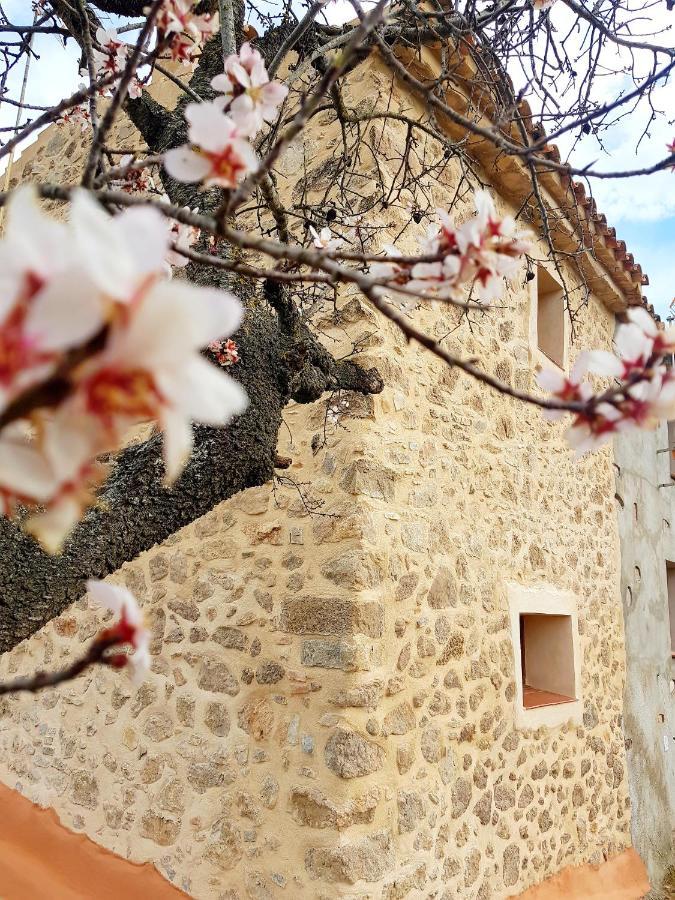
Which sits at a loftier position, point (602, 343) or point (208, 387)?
point (602, 343)

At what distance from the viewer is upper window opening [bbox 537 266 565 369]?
4.55 m

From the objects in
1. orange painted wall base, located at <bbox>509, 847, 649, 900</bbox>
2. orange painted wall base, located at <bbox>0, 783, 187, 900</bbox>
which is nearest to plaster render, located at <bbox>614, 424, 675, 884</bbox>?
orange painted wall base, located at <bbox>509, 847, 649, 900</bbox>

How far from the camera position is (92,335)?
0.33m

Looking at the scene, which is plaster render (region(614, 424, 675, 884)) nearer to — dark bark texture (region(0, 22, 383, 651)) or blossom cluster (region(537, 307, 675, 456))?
dark bark texture (region(0, 22, 383, 651))

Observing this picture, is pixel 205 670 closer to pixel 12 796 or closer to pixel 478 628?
pixel 478 628

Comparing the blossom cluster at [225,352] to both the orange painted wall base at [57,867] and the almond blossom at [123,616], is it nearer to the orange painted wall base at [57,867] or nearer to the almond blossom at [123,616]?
the almond blossom at [123,616]

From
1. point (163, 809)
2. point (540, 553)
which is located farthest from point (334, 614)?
point (540, 553)

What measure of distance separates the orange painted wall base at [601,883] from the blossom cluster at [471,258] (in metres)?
3.35

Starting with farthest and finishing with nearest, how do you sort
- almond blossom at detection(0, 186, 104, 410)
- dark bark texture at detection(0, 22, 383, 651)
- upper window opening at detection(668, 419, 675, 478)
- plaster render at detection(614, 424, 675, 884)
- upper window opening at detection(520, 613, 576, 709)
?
upper window opening at detection(668, 419, 675, 478) < plaster render at detection(614, 424, 675, 884) < upper window opening at detection(520, 613, 576, 709) < dark bark texture at detection(0, 22, 383, 651) < almond blossom at detection(0, 186, 104, 410)

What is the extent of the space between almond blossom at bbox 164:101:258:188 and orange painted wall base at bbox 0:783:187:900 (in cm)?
292

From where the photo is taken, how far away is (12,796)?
3504 mm

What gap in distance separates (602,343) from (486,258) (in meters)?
4.63

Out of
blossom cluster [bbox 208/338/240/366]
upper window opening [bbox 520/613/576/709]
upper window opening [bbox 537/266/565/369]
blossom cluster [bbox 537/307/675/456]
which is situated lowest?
upper window opening [bbox 520/613/576/709]

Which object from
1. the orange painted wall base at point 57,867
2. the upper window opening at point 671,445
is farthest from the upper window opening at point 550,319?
the orange painted wall base at point 57,867
